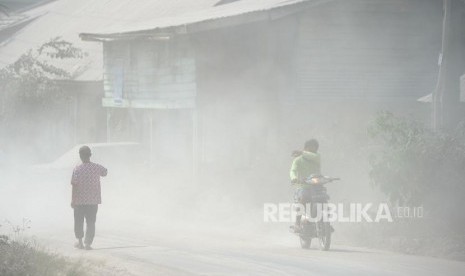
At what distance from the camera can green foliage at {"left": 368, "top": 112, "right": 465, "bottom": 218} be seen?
15.8 m

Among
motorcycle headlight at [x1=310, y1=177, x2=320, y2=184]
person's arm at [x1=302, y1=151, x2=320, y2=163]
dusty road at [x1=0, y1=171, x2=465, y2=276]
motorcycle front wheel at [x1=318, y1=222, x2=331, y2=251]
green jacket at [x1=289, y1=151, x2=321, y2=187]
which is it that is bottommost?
dusty road at [x1=0, y1=171, x2=465, y2=276]

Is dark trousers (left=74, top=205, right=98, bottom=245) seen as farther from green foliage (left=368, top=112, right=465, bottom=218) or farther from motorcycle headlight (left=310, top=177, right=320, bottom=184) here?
green foliage (left=368, top=112, right=465, bottom=218)

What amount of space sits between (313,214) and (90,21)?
2621cm

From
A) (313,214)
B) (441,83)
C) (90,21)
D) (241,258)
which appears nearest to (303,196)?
(313,214)

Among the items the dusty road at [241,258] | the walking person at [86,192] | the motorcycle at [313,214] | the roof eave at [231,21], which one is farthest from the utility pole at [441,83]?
the walking person at [86,192]

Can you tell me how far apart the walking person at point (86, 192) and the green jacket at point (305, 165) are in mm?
3082

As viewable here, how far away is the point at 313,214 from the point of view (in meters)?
15.0

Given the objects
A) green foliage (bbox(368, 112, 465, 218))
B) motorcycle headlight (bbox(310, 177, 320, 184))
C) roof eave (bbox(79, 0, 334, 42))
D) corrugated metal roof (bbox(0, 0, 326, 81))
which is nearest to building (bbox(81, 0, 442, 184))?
roof eave (bbox(79, 0, 334, 42))

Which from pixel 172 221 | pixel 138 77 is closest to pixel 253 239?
pixel 172 221

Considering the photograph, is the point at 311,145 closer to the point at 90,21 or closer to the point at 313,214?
the point at 313,214

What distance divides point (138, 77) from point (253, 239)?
12.2 metres

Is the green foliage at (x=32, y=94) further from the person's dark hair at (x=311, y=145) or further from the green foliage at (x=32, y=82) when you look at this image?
the person's dark hair at (x=311, y=145)

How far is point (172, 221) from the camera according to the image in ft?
68.2

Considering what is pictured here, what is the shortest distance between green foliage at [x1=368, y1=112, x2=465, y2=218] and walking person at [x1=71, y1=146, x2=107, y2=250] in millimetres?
4735
